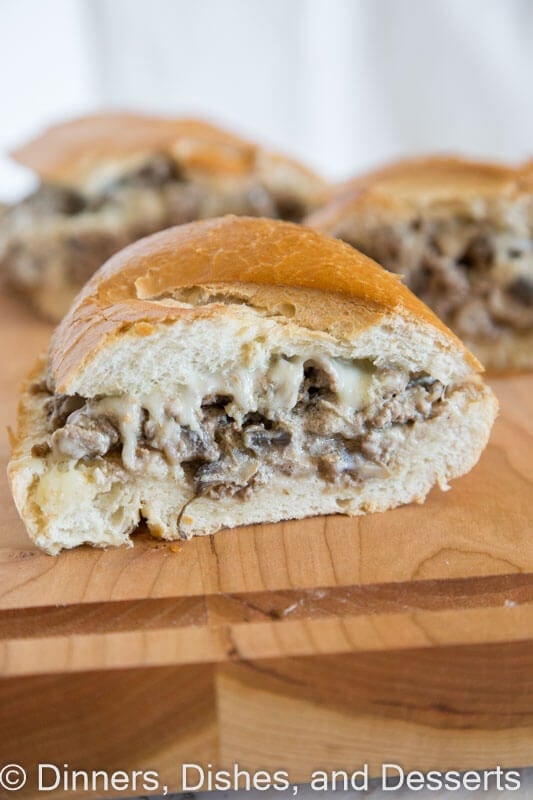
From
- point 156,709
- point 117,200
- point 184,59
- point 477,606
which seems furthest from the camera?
point 184,59

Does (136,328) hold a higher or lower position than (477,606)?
higher

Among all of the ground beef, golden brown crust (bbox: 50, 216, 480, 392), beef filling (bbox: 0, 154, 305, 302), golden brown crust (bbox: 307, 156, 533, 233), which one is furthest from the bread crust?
the ground beef

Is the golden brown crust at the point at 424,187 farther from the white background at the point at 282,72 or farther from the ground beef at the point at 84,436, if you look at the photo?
the white background at the point at 282,72

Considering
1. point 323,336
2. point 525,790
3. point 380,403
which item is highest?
point 323,336

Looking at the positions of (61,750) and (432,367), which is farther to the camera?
(432,367)

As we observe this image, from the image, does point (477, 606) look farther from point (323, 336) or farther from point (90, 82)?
point (90, 82)

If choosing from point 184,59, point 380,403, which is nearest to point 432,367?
point 380,403

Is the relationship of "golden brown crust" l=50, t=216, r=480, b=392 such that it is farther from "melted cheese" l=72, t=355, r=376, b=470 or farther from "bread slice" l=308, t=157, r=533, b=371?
"bread slice" l=308, t=157, r=533, b=371

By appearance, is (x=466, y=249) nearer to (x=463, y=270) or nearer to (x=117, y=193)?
(x=463, y=270)
